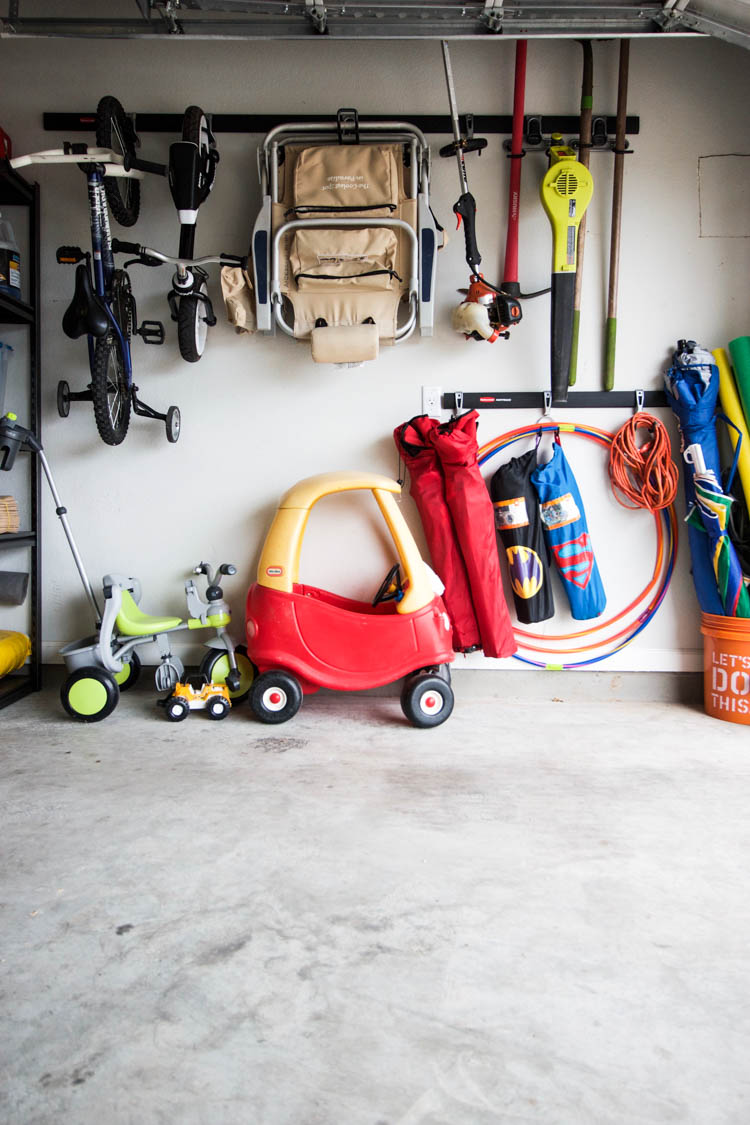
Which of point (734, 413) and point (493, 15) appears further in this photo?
point (734, 413)

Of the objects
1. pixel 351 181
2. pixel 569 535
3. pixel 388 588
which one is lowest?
pixel 388 588

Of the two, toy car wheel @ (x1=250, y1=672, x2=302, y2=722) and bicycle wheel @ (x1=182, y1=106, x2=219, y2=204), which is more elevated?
bicycle wheel @ (x1=182, y1=106, x2=219, y2=204)

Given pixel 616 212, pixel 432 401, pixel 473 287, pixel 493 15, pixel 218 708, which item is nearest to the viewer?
pixel 493 15

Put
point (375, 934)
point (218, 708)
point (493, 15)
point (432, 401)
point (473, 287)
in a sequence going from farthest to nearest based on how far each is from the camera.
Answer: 1. point (432, 401)
2. point (473, 287)
3. point (218, 708)
4. point (493, 15)
5. point (375, 934)

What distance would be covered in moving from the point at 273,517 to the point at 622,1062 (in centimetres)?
261

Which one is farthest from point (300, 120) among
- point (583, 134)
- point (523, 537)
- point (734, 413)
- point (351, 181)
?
point (734, 413)

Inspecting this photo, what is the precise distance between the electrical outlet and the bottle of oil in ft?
5.95

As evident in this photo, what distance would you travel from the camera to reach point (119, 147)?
3100mm

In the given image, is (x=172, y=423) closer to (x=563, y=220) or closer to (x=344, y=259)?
(x=344, y=259)

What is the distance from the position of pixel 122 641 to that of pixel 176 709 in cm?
40

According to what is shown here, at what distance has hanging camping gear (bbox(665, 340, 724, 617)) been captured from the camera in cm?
321

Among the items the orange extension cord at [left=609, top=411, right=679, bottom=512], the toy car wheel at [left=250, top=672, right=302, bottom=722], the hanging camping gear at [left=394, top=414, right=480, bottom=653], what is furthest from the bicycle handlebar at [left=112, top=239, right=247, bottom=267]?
the orange extension cord at [left=609, top=411, right=679, bottom=512]

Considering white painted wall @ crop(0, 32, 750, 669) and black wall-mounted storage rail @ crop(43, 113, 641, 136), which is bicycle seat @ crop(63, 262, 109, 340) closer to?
white painted wall @ crop(0, 32, 750, 669)

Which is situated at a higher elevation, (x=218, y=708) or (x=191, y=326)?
(x=191, y=326)
